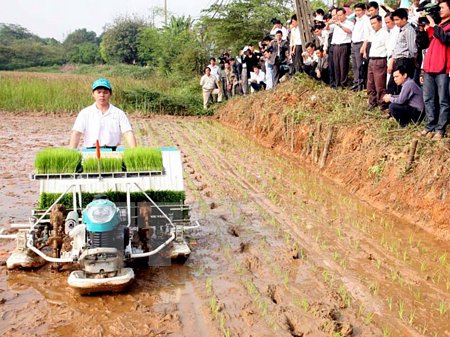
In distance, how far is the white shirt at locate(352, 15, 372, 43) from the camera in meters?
9.10

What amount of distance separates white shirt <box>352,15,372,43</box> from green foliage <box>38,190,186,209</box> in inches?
219

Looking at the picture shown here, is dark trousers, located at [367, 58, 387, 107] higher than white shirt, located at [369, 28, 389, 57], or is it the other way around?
white shirt, located at [369, 28, 389, 57]

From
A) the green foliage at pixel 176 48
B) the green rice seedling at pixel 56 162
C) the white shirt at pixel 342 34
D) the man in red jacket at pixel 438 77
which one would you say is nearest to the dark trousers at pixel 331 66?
the white shirt at pixel 342 34

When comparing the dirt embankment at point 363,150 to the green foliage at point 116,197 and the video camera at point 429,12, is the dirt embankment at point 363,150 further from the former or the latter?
the green foliage at point 116,197

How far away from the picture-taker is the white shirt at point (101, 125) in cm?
530

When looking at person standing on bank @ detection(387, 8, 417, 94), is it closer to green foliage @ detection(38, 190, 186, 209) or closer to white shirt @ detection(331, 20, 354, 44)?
white shirt @ detection(331, 20, 354, 44)

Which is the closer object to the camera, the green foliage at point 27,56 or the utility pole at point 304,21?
the utility pole at point 304,21

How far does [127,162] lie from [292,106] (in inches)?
269

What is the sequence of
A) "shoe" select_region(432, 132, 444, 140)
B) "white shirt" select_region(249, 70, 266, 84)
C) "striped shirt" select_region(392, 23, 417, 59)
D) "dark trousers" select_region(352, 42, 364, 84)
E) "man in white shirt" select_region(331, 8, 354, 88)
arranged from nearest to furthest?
"shoe" select_region(432, 132, 444, 140) → "striped shirt" select_region(392, 23, 417, 59) → "dark trousers" select_region(352, 42, 364, 84) → "man in white shirt" select_region(331, 8, 354, 88) → "white shirt" select_region(249, 70, 266, 84)

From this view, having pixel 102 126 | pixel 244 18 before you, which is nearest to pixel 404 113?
pixel 102 126

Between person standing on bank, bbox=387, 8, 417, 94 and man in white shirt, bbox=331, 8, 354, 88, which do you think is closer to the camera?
person standing on bank, bbox=387, 8, 417, 94

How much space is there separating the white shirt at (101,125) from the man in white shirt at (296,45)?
7.51m

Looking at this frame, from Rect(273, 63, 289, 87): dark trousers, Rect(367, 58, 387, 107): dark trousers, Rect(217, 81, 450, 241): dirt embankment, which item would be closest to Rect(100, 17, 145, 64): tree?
Rect(273, 63, 289, 87): dark trousers

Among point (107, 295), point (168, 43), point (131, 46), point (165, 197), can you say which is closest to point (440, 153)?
point (165, 197)
